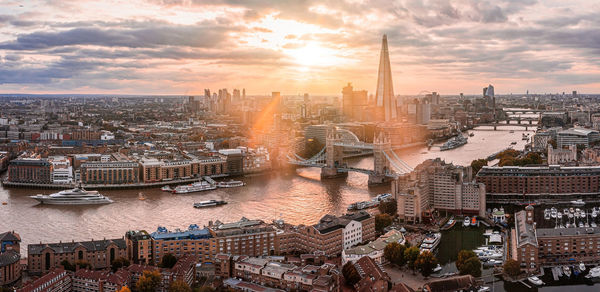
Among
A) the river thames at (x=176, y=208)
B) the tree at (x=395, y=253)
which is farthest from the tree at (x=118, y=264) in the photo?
the tree at (x=395, y=253)

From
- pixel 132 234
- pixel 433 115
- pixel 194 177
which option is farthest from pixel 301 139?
pixel 433 115

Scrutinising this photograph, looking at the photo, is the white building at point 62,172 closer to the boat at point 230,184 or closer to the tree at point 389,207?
the boat at point 230,184

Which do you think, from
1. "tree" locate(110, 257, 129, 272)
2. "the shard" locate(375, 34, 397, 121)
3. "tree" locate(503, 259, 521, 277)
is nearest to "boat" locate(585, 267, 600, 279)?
"tree" locate(503, 259, 521, 277)

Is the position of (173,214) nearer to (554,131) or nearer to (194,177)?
(194,177)

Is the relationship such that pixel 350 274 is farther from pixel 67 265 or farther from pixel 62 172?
pixel 62 172

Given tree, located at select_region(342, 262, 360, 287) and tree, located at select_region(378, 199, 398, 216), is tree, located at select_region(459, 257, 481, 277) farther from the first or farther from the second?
tree, located at select_region(378, 199, 398, 216)

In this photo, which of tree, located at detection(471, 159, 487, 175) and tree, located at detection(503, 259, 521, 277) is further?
tree, located at detection(471, 159, 487, 175)
